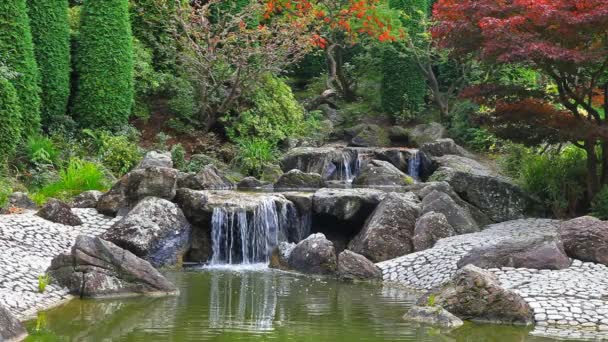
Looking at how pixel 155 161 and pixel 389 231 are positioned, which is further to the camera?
pixel 155 161

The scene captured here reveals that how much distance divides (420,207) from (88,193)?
663 cm

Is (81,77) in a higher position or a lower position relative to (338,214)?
higher

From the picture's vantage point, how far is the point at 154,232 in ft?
45.1

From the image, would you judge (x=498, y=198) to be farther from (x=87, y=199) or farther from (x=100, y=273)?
(x=100, y=273)

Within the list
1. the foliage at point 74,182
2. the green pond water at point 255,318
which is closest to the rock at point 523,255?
the green pond water at point 255,318

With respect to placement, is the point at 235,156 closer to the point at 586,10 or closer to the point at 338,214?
the point at 338,214

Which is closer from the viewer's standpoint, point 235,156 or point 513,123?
point 513,123

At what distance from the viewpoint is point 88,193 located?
15766 mm

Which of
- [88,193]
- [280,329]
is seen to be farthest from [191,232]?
[280,329]

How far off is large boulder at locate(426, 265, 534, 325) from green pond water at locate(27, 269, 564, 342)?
0.21m

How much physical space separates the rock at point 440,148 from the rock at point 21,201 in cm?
1242

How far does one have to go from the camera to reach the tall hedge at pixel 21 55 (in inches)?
693

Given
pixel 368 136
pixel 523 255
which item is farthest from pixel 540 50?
pixel 368 136

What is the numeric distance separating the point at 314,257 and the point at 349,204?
2.46m
